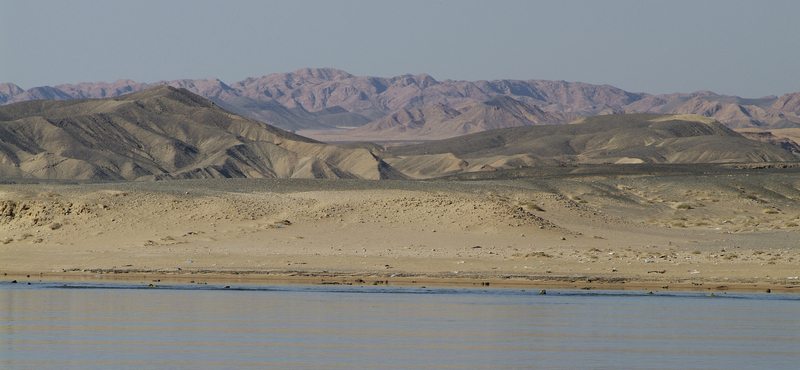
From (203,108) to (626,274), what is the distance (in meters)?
122

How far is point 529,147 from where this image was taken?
180 meters

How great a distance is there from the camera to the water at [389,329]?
11.9 metres

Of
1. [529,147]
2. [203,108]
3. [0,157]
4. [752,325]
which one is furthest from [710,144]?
[752,325]

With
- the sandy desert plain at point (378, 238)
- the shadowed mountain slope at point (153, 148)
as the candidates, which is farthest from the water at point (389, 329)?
the shadowed mountain slope at point (153, 148)

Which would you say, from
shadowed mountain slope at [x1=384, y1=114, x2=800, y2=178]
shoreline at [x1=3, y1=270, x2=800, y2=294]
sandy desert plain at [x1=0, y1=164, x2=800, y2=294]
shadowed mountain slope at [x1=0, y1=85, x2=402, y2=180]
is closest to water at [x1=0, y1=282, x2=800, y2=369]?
shoreline at [x1=3, y1=270, x2=800, y2=294]

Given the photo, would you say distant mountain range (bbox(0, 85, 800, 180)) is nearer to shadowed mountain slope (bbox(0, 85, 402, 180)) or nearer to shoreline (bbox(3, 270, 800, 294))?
shadowed mountain slope (bbox(0, 85, 402, 180))

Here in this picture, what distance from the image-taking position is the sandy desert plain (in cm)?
2592

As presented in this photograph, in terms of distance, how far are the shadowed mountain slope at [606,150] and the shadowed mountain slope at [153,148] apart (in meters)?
19.1

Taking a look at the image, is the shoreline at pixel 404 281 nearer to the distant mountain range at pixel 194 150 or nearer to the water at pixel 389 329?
the water at pixel 389 329

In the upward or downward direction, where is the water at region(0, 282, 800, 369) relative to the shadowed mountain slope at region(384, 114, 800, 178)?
downward

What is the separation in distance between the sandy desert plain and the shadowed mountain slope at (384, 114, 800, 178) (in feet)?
237

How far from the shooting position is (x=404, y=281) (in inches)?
975

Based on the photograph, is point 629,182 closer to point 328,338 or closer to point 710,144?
point 328,338

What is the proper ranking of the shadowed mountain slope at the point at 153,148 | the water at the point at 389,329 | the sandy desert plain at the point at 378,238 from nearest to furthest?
1. the water at the point at 389,329
2. the sandy desert plain at the point at 378,238
3. the shadowed mountain slope at the point at 153,148
